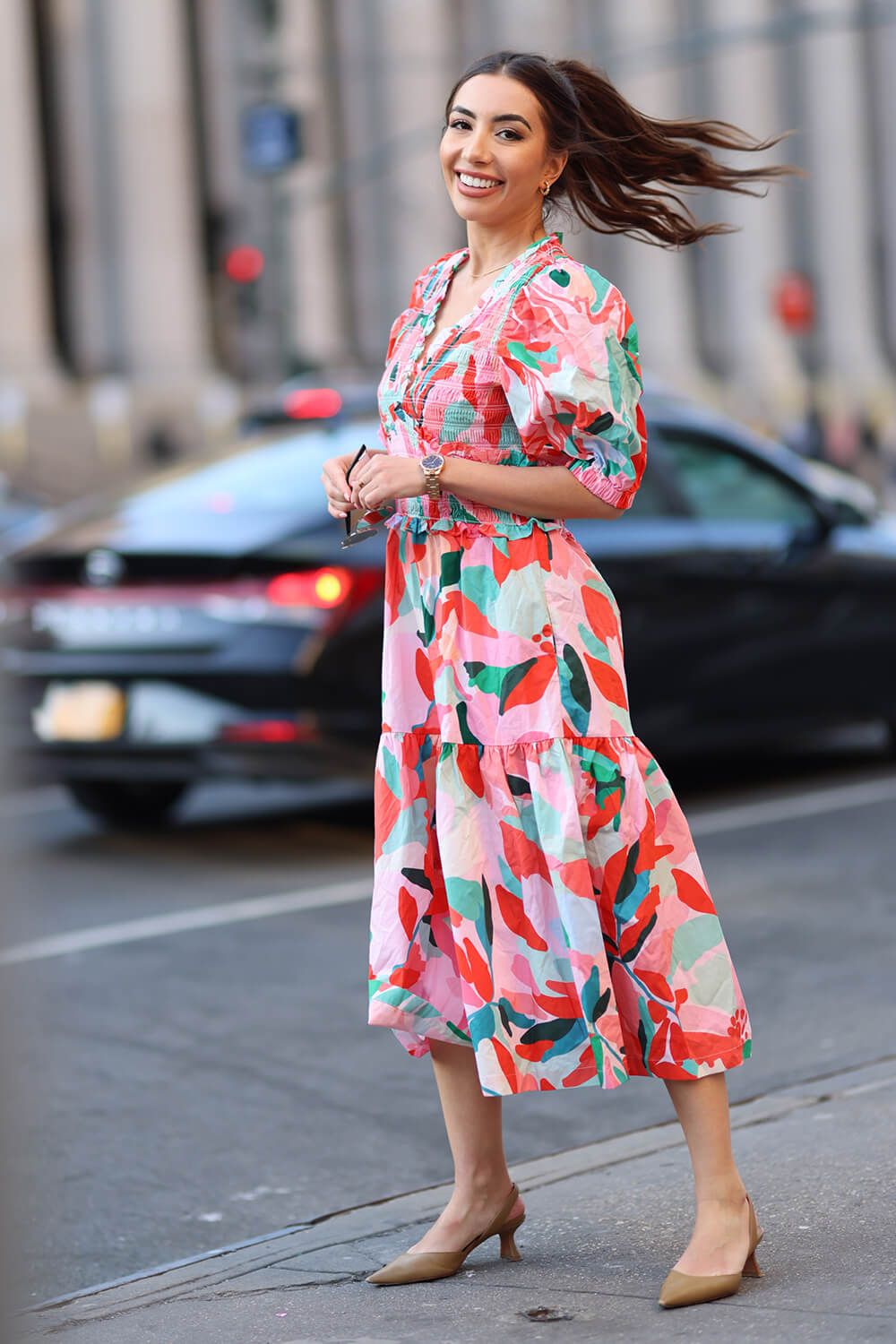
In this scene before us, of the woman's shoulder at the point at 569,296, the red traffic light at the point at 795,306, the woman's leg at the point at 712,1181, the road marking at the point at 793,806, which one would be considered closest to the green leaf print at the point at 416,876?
the woman's leg at the point at 712,1181

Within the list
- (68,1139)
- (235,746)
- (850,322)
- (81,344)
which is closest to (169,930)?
(235,746)

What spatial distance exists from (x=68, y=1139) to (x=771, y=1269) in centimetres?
173

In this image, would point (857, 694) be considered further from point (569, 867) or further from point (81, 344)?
point (81, 344)

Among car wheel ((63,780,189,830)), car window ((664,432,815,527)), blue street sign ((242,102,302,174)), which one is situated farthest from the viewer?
blue street sign ((242,102,302,174))

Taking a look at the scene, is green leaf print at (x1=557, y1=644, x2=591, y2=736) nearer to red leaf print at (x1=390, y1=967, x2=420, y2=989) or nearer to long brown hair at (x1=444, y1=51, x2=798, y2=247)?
red leaf print at (x1=390, y1=967, x2=420, y2=989)

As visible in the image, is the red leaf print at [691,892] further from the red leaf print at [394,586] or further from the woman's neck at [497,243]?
the woman's neck at [497,243]

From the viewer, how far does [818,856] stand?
7.16m

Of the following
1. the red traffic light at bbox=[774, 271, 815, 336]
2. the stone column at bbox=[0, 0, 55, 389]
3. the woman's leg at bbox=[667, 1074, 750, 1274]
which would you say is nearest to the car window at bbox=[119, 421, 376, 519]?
the woman's leg at bbox=[667, 1074, 750, 1274]

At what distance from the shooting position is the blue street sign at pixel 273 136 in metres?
19.6

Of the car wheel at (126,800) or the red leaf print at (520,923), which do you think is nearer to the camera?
the red leaf print at (520,923)

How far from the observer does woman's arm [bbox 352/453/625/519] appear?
3.04 metres

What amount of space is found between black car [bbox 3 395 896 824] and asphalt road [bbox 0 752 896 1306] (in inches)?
16.6

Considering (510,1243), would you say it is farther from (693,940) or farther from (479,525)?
(479,525)

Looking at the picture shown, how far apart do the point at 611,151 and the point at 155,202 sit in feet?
138
